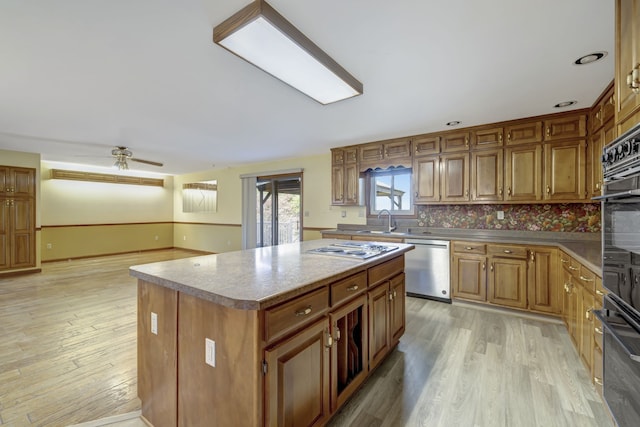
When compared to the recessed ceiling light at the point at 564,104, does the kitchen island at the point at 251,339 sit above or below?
below

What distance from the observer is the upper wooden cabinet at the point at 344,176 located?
459 cm

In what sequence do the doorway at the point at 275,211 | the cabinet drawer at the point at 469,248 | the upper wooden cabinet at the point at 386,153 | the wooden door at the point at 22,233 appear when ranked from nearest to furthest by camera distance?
1. the cabinet drawer at the point at 469,248
2. the upper wooden cabinet at the point at 386,153
3. the wooden door at the point at 22,233
4. the doorway at the point at 275,211

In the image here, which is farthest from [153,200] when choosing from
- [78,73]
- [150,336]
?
[150,336]

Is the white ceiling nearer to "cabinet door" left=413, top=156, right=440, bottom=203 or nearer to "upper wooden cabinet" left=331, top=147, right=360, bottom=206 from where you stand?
"cabinet door" left=413, top=156, right=440, bottom=203

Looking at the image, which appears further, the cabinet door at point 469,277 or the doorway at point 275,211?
the doorway at point 275,211

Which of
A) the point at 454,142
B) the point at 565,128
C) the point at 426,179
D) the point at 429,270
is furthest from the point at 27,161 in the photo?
the point at 565,128

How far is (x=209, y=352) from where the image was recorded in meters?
→ 1.21

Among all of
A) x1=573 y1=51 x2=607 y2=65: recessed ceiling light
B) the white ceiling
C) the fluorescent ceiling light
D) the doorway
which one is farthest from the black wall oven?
the doorway

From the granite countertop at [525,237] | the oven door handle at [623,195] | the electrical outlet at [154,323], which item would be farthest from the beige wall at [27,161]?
the oven door handle at [623,195]

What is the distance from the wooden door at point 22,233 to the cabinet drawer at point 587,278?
7.93 meters

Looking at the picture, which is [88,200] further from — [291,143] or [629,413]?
[629,413]

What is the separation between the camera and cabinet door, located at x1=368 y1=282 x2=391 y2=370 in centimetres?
190

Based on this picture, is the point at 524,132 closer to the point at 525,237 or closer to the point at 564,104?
the point at 564,104

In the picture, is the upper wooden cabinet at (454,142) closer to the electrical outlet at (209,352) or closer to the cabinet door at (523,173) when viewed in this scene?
the cabinet door at (523,173)
